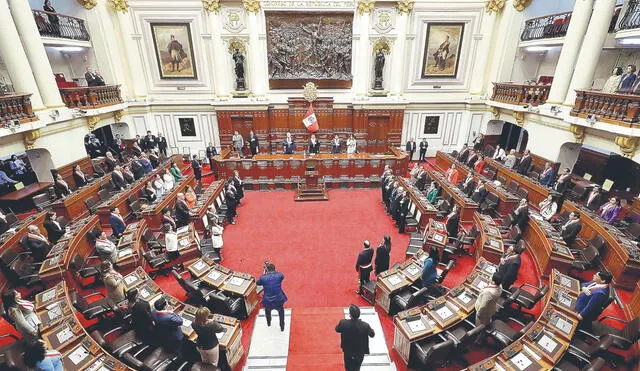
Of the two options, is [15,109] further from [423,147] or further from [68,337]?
[423,147]

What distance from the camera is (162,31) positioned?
52.4 ft

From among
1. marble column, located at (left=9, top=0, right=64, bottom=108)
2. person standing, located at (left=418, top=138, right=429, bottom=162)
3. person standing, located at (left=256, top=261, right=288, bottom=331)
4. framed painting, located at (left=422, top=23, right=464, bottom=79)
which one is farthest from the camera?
person standing, located at (left=418, top=138, right=429, bottom=162)

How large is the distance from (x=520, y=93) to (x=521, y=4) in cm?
460

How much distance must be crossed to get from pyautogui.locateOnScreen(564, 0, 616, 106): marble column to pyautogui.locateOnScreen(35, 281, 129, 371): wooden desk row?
15325 mm

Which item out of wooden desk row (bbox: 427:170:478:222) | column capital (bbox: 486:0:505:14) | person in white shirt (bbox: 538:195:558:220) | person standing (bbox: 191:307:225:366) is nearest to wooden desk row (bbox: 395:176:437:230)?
wooden desk row (bbox: 427:170:478:222)

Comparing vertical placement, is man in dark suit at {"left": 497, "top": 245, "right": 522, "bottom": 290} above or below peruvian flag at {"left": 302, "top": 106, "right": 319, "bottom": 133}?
below

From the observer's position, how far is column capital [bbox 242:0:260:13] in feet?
50.2

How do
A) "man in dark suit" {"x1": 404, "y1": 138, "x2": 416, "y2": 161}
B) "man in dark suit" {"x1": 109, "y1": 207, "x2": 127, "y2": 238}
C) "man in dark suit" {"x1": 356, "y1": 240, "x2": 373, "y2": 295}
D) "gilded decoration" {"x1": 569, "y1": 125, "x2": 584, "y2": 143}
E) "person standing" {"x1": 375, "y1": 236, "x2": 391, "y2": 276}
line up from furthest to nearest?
"man in dark suit" {"x1": 404, "y1": 138, "x2": 416, "y2": 161}, "gilded decoration" {"x1": 569, "y1": 125, "x2": 584, "y2": 143}, "man in dark suit" {"x1": 109, "y1": 207, "x2": 127, "y2": 238}, "person standing" {"x1": 375, "y1": 236, "x2": 391, "y2": 276}, "man in dark suit" {"x1": 356, "y1": 240, "x2": 373, "y2": 295}

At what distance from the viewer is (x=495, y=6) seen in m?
15.6

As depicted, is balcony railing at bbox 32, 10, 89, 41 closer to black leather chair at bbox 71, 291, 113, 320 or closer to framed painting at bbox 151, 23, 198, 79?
framed painting at bbox 151, 23, 198, 79

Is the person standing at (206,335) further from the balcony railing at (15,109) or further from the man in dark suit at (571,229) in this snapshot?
the balcony railing at (15,109)

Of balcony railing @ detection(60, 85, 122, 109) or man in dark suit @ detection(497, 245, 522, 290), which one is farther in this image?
balcony railing @ detection(60, 85, 122, 109)

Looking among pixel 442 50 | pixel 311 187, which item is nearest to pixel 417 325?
pixel 311 187

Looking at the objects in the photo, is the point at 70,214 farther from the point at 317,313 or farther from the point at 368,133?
the point at 368,133
